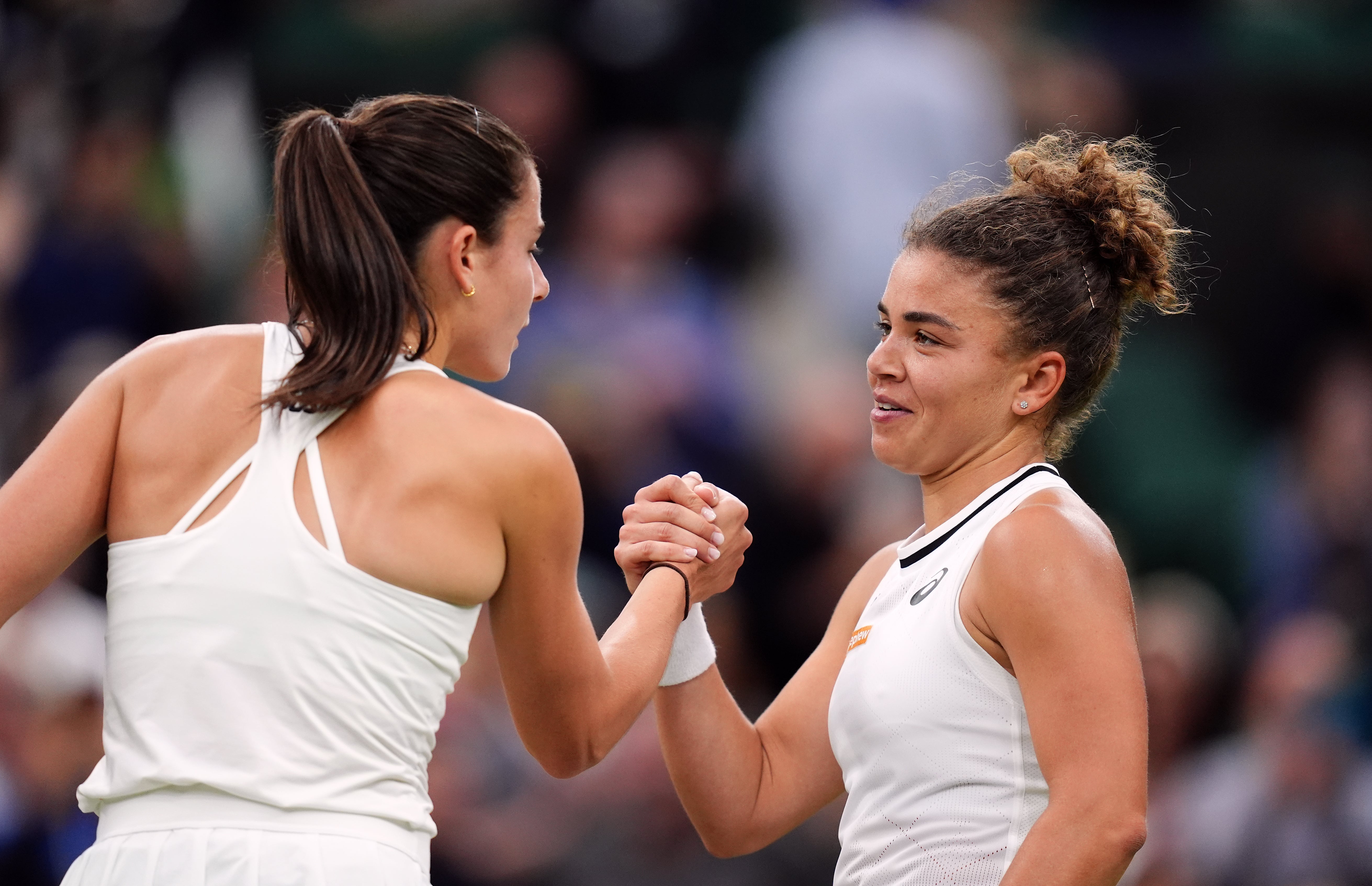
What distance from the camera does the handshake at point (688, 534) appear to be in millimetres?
2924

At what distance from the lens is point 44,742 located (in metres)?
5.09

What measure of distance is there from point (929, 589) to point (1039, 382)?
1.35 ft

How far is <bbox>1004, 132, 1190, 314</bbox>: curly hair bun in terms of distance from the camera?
278 centimetres

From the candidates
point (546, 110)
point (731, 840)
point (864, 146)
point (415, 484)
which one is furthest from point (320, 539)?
point (546, 110)

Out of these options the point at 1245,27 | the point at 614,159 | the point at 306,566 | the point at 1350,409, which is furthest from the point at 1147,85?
the point at 306,566

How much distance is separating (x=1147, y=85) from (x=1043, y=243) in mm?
4867

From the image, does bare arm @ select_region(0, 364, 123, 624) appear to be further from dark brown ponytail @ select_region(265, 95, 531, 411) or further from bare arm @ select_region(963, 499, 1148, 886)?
bare arm @ select_region(963, 499, 1148, 886)

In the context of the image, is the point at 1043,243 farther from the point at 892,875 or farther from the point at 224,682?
the point at 224,682

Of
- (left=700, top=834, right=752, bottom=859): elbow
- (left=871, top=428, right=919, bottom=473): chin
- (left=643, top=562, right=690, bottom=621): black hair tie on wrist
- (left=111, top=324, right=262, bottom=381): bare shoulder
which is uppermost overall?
(left=111, top=324, right=262, bottom=381): bare shoulder

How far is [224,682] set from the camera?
7.11 ft

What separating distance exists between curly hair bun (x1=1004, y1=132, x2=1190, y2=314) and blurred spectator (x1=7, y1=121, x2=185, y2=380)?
4.19 meters

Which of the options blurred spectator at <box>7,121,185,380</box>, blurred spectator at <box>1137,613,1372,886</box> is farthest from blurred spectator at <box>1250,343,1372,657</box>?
blurred spectator at <box>7,121,185,380</box>

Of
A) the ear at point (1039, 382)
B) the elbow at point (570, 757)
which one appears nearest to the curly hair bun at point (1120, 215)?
the ear at point (1039, 382)

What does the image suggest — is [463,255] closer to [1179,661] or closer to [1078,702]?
[1078,702]
